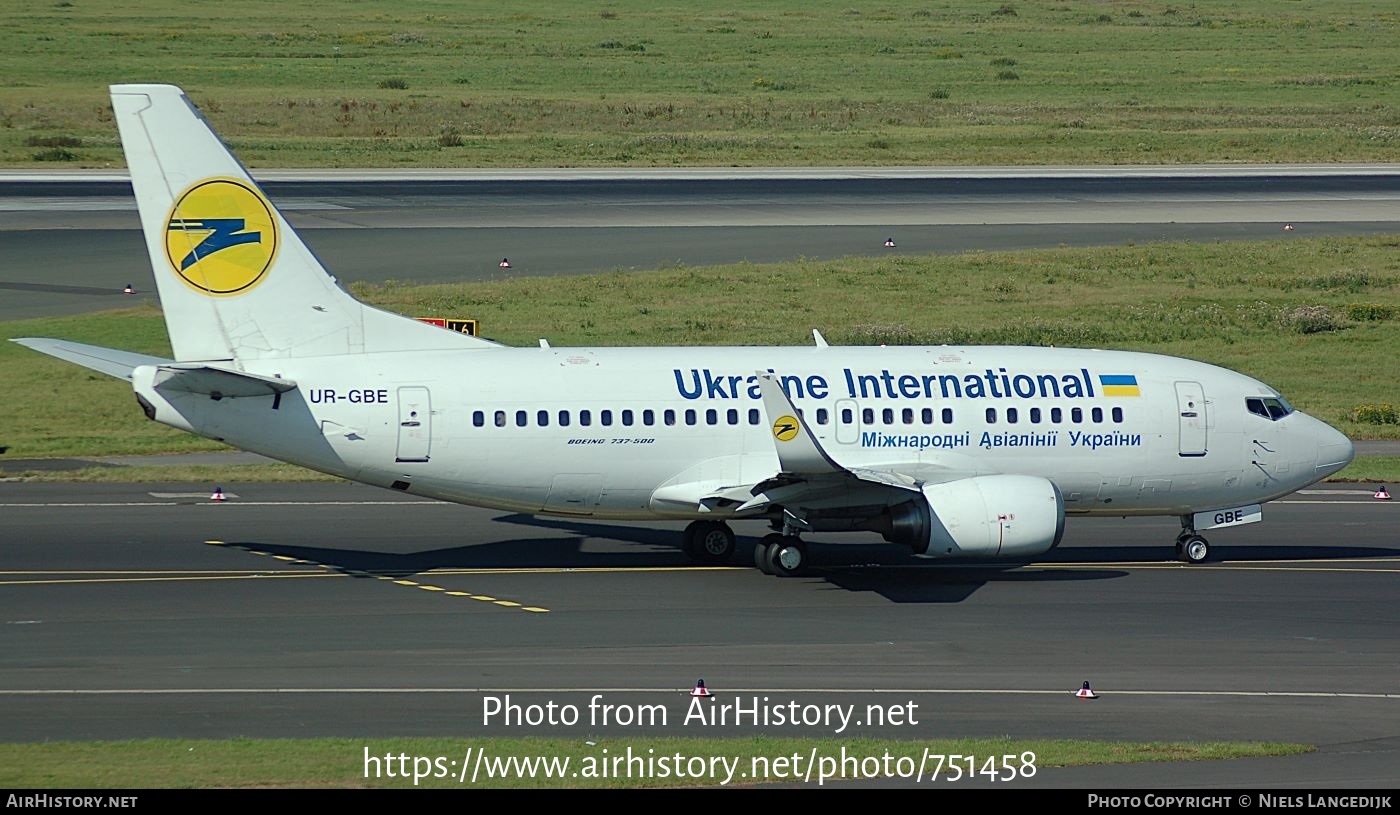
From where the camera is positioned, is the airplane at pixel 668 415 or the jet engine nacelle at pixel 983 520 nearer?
the jet engine nacelle at pixel 983 520

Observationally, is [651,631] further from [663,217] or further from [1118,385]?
[663,217]

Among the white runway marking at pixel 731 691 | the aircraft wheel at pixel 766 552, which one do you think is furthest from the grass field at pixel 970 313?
the white runway marking at pixel 731 691

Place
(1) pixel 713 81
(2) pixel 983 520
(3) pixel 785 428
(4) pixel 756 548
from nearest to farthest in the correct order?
(3) pixel 785 428, (2) pixel 983 520, (4) pixel 756 548, (1) pixel 713 81

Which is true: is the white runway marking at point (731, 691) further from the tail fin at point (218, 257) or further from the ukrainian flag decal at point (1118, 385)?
the ukrainian flag decal at point (1118, 385)

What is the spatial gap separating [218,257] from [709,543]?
35.9 ft

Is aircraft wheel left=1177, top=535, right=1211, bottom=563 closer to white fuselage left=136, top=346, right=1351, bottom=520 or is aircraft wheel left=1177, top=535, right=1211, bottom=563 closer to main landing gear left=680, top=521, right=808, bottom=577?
white fuselage left=136, top=346, right=1351, bottom=520

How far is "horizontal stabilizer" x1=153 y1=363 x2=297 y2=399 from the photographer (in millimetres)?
30438

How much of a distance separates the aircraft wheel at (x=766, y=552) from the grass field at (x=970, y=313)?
19.9 meters

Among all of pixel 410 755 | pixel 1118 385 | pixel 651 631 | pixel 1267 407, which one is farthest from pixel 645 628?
pixel 1267 407

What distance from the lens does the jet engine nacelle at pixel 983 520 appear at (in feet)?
102

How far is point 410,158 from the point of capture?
9425 centimetres

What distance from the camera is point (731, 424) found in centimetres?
3300

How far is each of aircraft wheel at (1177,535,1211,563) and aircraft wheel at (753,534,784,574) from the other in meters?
8.40

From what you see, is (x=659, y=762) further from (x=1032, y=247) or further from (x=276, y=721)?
(x=1032, y=247)
